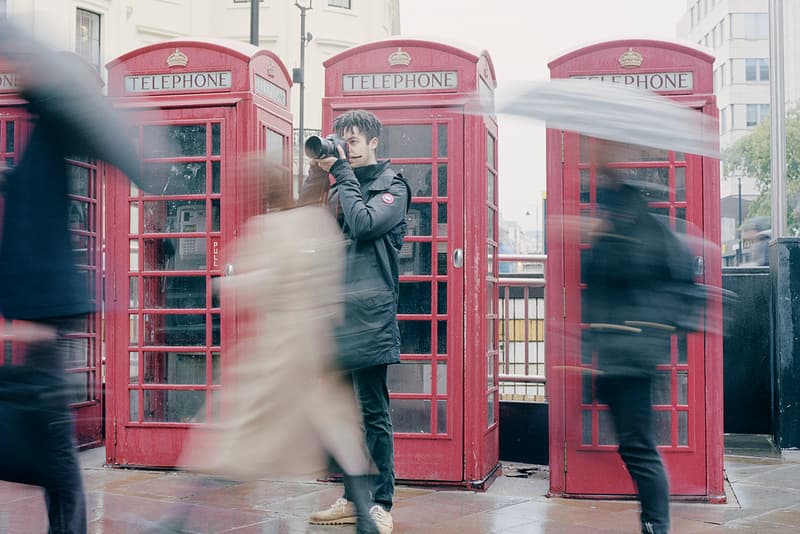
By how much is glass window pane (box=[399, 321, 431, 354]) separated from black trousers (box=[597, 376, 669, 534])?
7.12 ft

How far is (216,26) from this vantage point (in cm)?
2745

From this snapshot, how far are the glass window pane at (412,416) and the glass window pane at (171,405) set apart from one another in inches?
53.1

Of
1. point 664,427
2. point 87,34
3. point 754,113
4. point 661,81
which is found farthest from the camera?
point 754,113

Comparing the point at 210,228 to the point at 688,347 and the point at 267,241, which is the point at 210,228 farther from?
the point at 688,347

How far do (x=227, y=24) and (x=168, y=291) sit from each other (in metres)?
22.8

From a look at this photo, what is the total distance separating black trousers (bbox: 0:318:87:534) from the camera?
2.73 meters

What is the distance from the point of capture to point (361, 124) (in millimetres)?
4500

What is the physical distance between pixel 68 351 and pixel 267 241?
966 mm

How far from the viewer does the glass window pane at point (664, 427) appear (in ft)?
17.8

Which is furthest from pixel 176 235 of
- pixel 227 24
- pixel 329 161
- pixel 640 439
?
pixel 227 24

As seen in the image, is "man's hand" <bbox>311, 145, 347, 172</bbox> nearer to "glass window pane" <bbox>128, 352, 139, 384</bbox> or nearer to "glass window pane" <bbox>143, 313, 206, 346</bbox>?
"glass window pane" <bbox>143, 313, 206, 346</bbox>

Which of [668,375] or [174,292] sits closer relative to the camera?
[668,375]

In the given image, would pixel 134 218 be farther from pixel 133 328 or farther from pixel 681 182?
pixel 681 182

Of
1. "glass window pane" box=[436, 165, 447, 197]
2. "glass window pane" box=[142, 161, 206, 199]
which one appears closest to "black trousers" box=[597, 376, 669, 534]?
"glass window pane" box=[436, 165, 447, 197]
